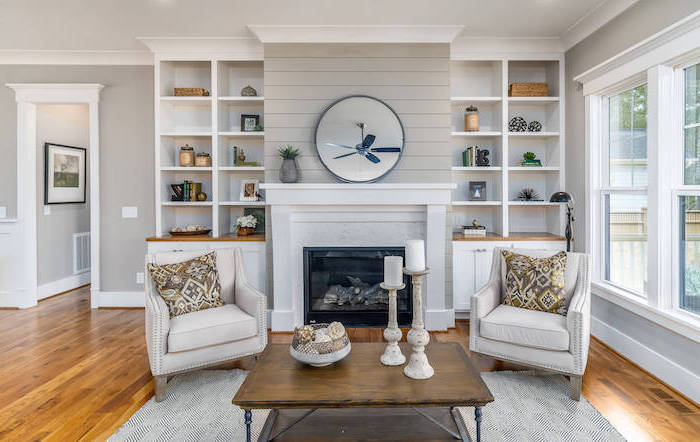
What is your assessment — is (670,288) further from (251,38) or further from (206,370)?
(251,38)

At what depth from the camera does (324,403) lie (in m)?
1.79

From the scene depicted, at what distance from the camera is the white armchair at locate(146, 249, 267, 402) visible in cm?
258

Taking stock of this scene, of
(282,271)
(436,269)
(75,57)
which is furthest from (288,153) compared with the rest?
(75,57)

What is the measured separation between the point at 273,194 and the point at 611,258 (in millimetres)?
3044

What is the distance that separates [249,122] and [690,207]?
→ 3.84 meters

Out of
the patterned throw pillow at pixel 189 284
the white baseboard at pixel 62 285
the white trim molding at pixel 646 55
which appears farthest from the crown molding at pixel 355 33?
the white baseboard at pixel 62 285

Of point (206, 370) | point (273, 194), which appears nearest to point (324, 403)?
point (206, 370)

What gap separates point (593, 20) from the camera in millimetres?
3564

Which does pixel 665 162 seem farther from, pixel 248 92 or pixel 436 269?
→ pixel 248 92

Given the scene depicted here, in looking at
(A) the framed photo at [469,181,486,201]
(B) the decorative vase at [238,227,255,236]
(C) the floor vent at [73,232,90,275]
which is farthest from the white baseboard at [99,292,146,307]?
(A) the framed photo at [469,181,486,201]

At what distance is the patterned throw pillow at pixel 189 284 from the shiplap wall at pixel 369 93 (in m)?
1.39

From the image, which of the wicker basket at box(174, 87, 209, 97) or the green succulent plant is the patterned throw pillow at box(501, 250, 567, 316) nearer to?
the green succulent plant

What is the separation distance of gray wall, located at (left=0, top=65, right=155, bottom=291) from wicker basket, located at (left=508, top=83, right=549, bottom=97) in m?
3.92

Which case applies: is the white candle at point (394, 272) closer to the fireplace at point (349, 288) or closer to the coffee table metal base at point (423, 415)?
the coffee table metal base at point (423, 415)
